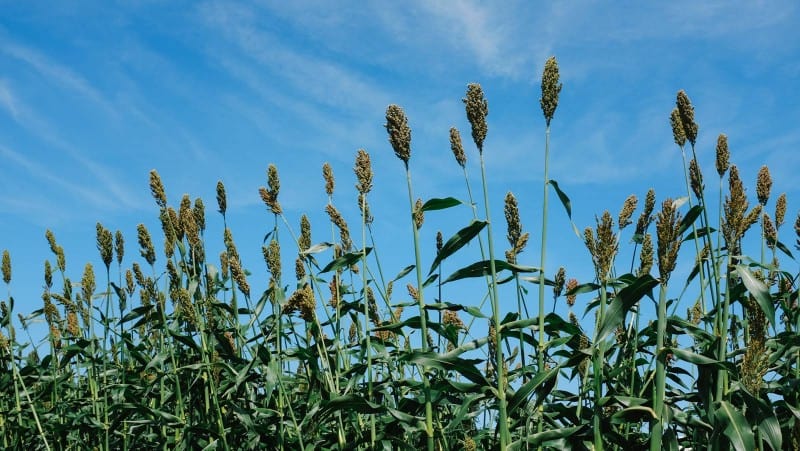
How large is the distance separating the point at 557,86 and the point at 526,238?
2.34 ft

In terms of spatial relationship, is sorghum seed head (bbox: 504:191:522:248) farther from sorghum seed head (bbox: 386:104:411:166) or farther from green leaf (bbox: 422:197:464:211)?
sorghum seed head (bbox: 386:104:411:166)

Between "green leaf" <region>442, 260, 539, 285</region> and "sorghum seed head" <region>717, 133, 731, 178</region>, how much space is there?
998mm

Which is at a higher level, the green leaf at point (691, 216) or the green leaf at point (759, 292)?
the green leaf at point (691, 216)

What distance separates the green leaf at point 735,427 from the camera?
8.41 ft

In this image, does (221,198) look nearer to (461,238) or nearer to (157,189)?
(157,189)

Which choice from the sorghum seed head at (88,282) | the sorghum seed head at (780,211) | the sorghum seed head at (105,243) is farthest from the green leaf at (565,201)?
the sorghum seed head at (88,282)

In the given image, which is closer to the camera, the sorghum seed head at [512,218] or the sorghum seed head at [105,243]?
the sorghum seed head at [512,218]

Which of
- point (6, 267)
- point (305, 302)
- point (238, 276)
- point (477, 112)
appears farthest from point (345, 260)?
point (6, 267)

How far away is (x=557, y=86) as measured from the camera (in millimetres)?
3002

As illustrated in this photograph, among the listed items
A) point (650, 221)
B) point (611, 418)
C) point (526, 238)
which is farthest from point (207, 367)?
point (650, 221)

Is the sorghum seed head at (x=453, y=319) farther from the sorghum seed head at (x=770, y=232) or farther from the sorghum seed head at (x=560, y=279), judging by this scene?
the sorghum seed head at (x=770, y=232)

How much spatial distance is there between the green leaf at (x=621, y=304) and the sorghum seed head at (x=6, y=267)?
4.71m

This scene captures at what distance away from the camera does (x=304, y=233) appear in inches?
167

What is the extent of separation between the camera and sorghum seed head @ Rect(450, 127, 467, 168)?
3258 millimetres
